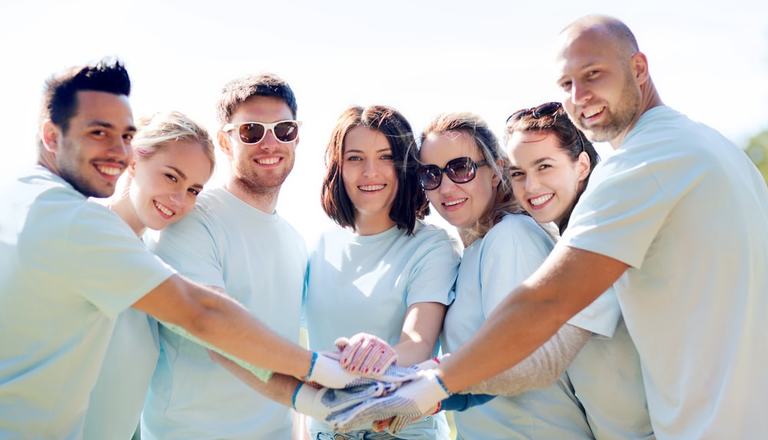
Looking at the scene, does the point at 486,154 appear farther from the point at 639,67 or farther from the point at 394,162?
the point at 639,67

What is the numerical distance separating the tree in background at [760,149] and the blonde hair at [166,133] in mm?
36808

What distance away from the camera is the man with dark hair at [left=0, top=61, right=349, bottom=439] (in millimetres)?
→ 3553

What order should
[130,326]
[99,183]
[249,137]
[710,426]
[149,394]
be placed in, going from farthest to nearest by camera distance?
[249,137]
[149,394]
[130,326]
[99,183]
[710,426]

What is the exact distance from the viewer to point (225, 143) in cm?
538

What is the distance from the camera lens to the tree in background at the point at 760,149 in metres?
36.8

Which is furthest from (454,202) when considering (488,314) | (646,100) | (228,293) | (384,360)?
(228,293)

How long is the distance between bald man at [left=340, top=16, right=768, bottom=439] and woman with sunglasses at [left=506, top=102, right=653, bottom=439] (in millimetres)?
287

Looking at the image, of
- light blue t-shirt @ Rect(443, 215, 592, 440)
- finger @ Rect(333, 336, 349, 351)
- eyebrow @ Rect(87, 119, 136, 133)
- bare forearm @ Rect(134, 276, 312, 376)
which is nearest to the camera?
bare forearm @ Rect(134, 276, 312, 376)

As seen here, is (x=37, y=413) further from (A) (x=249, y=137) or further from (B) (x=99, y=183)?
(A) (x=249, y=137)

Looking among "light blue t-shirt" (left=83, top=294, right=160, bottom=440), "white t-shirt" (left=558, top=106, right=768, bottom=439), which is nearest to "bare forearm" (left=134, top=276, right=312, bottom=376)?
"light blue t-shirt" (left=83, top=294, right=160, bottom=440)

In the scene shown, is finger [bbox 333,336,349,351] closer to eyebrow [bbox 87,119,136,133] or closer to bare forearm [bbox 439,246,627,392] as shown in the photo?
bare forearm [bbox 439,246,627,392]

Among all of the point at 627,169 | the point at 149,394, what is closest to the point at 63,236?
the point at 149,394

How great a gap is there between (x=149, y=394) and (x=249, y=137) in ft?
6.15

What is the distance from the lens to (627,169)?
3.61 metres
